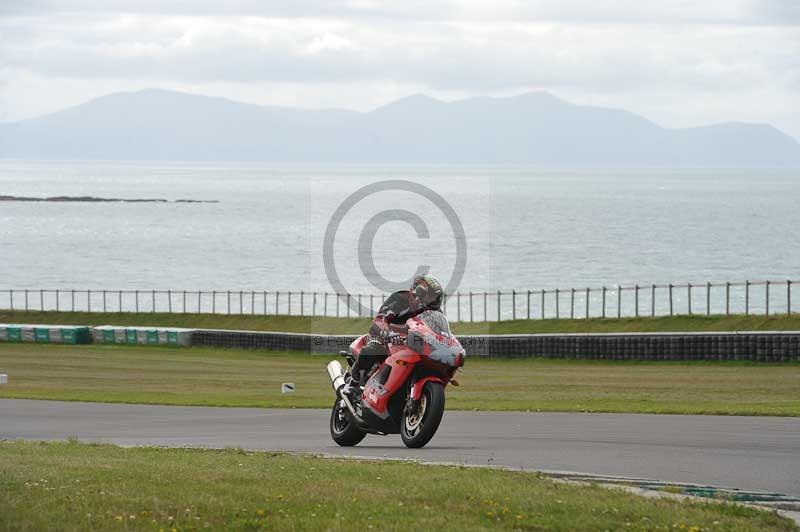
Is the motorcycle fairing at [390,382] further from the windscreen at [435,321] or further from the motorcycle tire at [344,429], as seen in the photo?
the motorcycle tire at [344,429]

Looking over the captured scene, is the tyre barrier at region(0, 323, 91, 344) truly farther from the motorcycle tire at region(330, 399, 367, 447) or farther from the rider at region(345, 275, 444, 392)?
the rider at region(345, 275, 444, 392)

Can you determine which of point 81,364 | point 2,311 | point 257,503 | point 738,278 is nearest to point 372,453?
point 257,503

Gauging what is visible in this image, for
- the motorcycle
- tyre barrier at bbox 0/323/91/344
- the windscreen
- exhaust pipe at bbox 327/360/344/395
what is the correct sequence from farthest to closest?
1. tyre barrier at bbox 0/323/91/344
2. exhaust pipe at bbox 327/360/344/395
3. the windscreen
4. the motorcycle

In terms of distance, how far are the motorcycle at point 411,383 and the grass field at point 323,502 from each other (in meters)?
2.34

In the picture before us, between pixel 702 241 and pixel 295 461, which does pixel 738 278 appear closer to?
pixel 702 241

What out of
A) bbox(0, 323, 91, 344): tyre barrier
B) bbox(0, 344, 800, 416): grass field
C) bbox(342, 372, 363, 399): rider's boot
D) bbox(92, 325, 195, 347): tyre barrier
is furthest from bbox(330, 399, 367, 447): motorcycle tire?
bbox(0, 323, 91, 344): tyre barrier

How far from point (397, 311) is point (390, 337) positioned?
34cm

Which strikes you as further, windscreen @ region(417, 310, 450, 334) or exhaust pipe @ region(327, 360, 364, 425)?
exhaust pipe @ region(327, 360, 364, 425)

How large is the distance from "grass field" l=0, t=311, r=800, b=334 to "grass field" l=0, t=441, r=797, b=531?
3675cm

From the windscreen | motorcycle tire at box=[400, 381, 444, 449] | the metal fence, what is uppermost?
the windscreen

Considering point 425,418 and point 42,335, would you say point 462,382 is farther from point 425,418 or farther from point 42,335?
point 42,335

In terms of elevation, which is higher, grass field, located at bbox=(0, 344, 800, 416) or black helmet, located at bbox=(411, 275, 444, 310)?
black helmet, located at bbox=(411, 275, 444, 310)

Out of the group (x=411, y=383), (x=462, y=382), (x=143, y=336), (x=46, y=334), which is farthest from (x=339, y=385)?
(x=46, y=334)

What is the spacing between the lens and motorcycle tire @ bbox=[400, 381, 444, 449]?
15703mm
